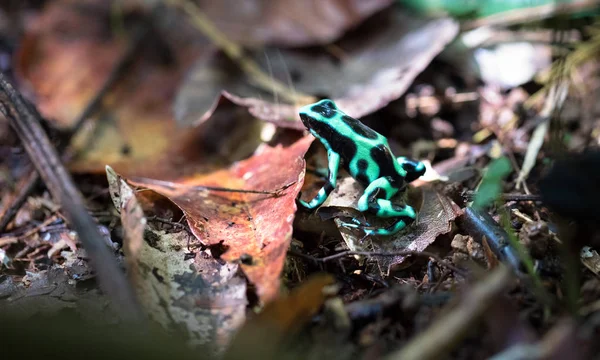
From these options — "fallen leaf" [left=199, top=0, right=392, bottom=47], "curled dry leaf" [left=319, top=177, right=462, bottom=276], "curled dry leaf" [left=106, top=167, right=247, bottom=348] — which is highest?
"fallen leaf" [left=199, top=0, right=392, bottom=47]

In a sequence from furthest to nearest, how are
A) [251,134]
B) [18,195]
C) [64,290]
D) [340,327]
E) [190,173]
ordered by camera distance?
→ 1. [251,134]
2. [190,173]
3. [18,195]
4. [64,290]
5. [340,327]

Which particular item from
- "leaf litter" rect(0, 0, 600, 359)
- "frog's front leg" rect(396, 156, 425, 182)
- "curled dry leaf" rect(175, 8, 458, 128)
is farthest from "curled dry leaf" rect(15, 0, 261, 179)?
"frog's front leg" rect(396, 156, 425, 182)

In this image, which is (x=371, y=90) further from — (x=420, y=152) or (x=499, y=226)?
(x=499, y=226)

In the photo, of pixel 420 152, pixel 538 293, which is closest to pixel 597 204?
pixel 538 293

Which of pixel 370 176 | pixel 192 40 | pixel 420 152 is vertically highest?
pixel 192 40

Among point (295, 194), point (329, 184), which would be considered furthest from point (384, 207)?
point (295, 194)

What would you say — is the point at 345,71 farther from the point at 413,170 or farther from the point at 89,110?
the point at 89,110

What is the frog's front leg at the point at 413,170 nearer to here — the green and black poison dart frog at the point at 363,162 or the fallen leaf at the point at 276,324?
the green and black poison dart frog at the point at 363,162

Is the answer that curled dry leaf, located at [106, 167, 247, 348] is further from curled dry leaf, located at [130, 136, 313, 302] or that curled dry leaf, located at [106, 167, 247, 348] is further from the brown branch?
the brown branch
